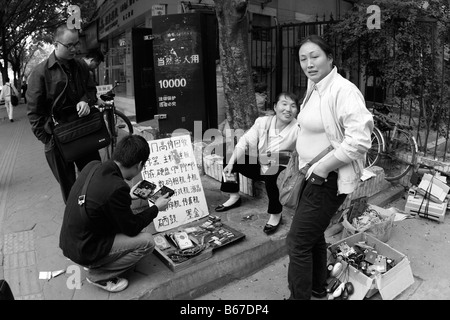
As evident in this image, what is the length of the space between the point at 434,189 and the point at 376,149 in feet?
4.22

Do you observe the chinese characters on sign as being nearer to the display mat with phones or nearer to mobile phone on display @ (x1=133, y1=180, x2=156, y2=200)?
the display mat with phones

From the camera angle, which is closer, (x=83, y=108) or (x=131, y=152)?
(x=131, y=152)

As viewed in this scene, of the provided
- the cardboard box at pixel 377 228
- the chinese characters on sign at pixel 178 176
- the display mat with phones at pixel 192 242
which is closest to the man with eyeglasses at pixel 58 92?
the chinese characters on sign at pixel 178 176

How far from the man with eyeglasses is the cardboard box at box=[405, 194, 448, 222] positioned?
3635 millimetres

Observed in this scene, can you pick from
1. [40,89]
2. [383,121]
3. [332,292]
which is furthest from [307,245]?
[383,121]

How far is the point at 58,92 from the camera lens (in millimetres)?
3447

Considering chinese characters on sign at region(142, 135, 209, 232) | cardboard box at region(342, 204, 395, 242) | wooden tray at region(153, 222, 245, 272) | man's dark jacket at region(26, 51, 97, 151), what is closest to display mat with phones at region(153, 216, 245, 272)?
wooden tray at region(153, 222, 245, 272)

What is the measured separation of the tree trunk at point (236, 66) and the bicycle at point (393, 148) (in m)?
1.91

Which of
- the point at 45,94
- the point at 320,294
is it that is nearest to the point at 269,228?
the point at 320,294

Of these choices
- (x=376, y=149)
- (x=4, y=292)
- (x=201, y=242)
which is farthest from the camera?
(x=376, y=149)

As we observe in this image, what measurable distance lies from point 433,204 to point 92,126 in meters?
3.71

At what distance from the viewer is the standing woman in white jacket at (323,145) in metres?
2.11

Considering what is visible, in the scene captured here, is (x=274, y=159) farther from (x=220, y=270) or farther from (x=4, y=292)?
(x=4, y=292)

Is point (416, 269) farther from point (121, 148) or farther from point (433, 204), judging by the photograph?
point (121, 148)
